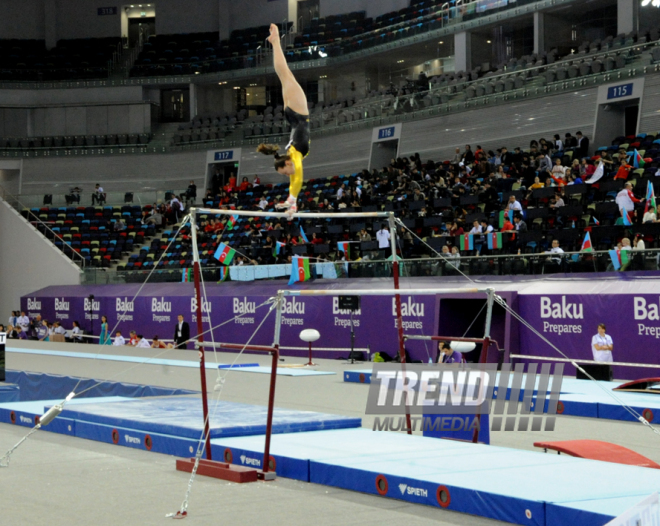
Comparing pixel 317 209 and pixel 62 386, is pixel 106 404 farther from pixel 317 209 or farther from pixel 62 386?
pixel 317 209

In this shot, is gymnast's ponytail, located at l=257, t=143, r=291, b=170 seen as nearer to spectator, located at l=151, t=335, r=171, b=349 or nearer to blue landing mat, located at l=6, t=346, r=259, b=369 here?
blue landing mat, located at l=6, t=346, r=259, b=369

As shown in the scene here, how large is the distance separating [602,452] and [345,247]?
45.6 feet

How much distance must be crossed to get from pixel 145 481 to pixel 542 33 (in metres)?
24.5

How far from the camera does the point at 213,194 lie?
3288cm

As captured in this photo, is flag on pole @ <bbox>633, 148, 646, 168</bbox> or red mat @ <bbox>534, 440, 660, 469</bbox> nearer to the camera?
red mat @ <bbox>534, 440, 660, 469</bbox>

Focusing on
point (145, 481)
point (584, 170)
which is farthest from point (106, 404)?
point (584, 170)

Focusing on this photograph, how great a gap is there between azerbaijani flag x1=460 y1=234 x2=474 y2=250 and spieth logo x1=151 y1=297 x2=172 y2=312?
10023 millimetres

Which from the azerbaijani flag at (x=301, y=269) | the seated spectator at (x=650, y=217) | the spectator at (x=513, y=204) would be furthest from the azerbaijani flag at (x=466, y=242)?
the azerbaijani flag at (x=301, y=269)

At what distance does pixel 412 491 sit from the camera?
21.0ft

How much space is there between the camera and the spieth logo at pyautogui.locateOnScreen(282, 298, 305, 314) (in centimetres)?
2088

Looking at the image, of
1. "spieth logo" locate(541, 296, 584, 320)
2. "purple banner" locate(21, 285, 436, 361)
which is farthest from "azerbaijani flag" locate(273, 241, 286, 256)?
"spieth logo" locate(541, 296, 584, 320)

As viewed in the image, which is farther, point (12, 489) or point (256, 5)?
point (256, 5)

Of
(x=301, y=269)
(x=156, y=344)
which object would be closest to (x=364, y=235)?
(x=301, y=269)

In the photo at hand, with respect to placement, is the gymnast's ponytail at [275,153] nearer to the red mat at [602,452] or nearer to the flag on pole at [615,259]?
the red mat at [602,452]
